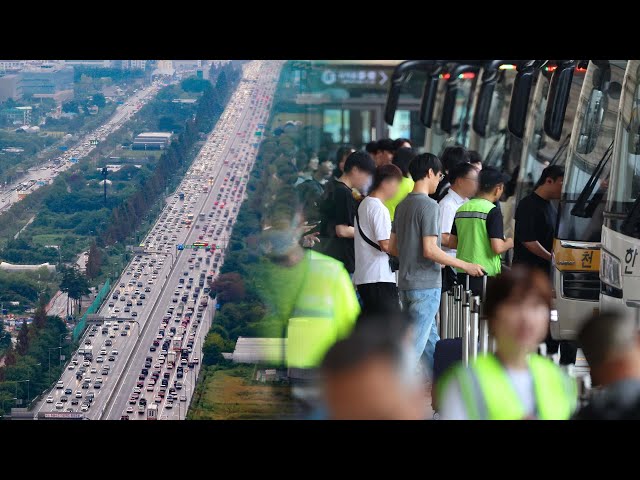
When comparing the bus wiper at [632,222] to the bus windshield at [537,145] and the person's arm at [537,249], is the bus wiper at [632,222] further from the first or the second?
the bus windshield at [537,145]

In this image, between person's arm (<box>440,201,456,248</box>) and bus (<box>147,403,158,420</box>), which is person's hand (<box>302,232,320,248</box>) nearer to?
person's arm (<box>440,201,456,248</box>)

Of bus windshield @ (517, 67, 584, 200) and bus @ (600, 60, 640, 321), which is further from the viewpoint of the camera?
bus windshield @ (517, 67, 584, 200)

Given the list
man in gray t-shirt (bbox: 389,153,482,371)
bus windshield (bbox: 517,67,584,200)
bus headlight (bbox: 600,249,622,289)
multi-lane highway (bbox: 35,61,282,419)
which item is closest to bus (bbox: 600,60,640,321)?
bus headlight (bbox: 600,249,622,289)

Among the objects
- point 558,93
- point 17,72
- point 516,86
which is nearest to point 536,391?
point 17,72

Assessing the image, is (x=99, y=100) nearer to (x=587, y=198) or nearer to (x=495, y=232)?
(x=495, y=232)

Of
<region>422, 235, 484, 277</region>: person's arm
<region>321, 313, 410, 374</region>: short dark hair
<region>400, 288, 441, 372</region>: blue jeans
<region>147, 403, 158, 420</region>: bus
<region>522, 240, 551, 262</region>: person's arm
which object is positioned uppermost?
<region>321, 313, 410, 374</region>: short dark hair

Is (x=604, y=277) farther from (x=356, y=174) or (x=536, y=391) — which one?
(x=536, y=391)
